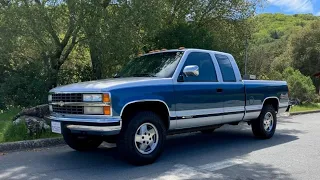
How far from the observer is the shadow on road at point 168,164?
529cm

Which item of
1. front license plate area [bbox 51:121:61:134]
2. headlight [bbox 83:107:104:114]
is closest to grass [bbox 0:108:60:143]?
front license plate area [bbox 51:121:61:134]

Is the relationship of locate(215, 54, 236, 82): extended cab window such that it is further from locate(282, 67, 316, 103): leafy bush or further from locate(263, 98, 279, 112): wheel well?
locate(282, 67, 316, 103): leafy bush

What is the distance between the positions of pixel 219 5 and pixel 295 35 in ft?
124

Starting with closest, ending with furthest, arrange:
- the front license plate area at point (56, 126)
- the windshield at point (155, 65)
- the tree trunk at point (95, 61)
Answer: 1. the front license plate area at point (56, 126)
2. the windshield at point (155, 65)
3. the tree trunk at point (95, 61)

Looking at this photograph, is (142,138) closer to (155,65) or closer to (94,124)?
(94,124)

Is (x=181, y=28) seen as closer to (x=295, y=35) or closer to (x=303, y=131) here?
(x=303, y=131)

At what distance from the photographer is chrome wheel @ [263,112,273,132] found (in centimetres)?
838

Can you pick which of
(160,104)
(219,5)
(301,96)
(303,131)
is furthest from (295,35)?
(160,104)

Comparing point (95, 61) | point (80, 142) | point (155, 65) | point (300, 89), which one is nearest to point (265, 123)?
point (155, 65)

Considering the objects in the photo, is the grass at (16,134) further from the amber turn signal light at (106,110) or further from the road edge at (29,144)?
the amber turn signal light at (106,110)

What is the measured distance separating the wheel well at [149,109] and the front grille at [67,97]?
75 centimetres

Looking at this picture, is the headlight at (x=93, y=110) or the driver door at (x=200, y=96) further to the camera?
the driver door at (x=200, y=96)

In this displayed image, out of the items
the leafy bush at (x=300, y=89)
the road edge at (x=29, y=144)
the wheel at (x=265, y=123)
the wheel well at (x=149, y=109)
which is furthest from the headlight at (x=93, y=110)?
the leafy bush at (x=300, y=89)

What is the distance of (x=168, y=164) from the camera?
5.89 m
